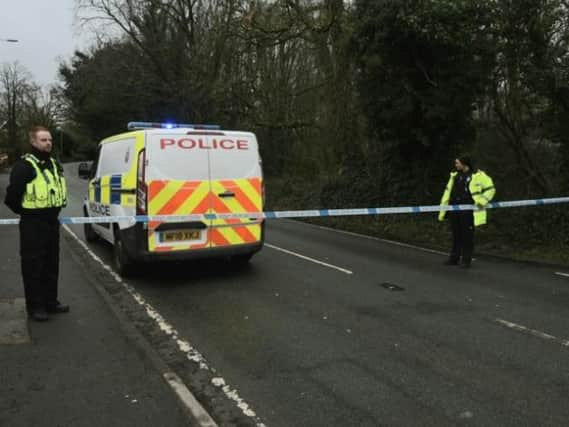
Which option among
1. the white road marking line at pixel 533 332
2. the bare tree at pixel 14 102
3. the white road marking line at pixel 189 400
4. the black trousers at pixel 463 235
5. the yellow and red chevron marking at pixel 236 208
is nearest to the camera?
the white road marking line at pixel 189 400

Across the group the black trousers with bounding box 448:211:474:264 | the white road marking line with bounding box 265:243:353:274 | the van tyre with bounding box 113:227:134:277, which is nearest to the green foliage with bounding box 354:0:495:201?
the black trousers with bounding box 448:211:474:264

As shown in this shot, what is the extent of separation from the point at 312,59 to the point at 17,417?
2353 centimetres

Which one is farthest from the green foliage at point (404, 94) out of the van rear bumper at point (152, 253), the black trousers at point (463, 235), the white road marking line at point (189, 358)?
the white road marking line at point (189, 358)

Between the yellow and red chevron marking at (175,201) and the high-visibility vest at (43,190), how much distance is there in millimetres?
1518

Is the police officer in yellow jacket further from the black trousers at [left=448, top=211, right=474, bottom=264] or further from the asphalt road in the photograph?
the asphalt road

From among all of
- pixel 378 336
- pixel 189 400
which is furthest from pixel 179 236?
pixel 189 400

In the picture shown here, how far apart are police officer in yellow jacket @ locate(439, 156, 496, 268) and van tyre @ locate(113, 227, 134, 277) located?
5.20m

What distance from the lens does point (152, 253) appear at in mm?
7316

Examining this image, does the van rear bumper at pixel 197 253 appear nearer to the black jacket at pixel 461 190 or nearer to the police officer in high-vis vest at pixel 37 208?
the police officer in high-vis vest at pixel 37 208

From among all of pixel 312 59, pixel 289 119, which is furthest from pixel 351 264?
pixel 312 59

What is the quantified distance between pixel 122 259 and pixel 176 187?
1.49 meters

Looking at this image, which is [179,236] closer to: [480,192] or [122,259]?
[122,259]

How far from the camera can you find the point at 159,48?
1159 inches

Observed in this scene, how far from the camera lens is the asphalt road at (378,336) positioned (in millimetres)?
3811
